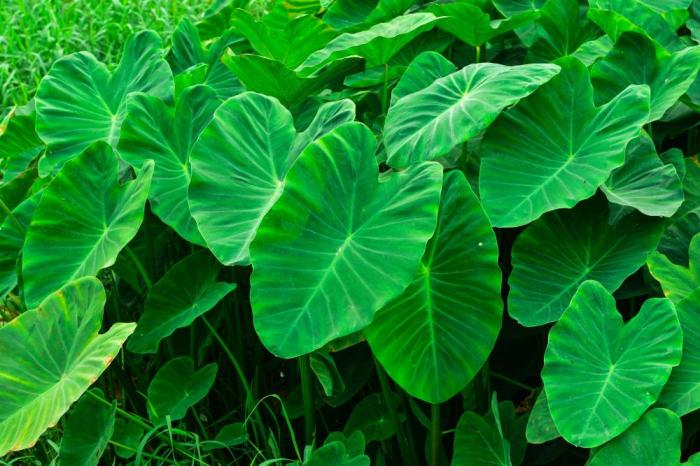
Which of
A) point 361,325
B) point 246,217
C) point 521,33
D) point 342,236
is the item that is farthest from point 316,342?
point 521,33

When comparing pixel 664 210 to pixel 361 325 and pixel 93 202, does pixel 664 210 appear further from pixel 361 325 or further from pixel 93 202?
pixel 93 202

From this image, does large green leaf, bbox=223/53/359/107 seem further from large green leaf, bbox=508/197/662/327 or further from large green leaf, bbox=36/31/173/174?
large green leaf, bbox=508/197/662/327

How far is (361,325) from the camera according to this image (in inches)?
56.4

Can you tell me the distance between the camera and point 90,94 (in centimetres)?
227

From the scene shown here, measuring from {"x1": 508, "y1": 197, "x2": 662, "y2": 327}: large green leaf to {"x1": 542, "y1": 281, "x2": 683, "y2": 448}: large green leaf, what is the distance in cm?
16

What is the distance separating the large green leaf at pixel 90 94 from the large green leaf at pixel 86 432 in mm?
618

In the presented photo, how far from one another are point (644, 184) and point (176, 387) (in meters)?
1.06

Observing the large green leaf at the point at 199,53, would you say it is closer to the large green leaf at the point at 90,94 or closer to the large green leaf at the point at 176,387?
the large green leaf at the point at 90,94

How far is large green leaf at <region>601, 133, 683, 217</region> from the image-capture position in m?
1.65

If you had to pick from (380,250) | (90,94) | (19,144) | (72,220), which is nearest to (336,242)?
(380,250)

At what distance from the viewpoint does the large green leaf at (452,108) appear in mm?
1643

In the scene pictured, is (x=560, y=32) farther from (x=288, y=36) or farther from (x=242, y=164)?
(x=242, y=164)

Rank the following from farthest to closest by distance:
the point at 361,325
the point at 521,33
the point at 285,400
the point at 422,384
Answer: the point at 521,33
the point at 285,400
the point at 422,384
the point at 361,325

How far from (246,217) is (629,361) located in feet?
2.33
